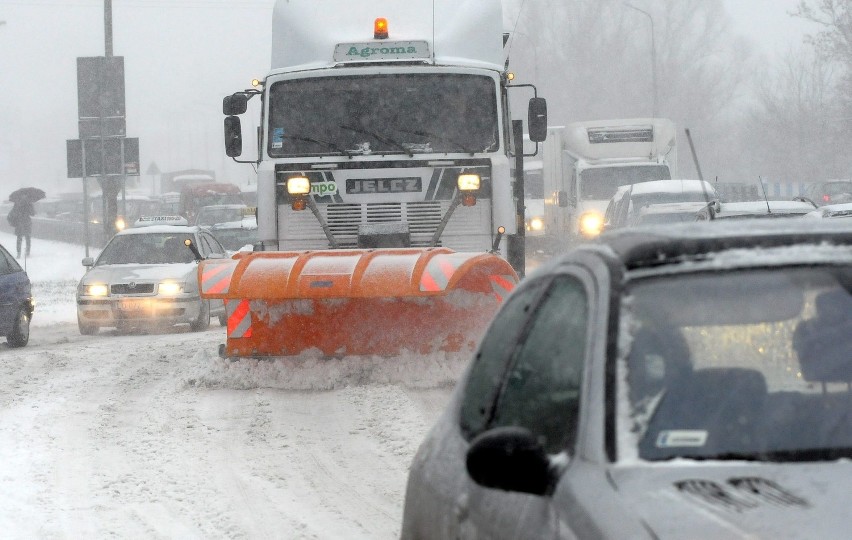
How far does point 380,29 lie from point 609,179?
16576 mm

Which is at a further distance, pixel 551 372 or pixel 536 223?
pixel 536 223

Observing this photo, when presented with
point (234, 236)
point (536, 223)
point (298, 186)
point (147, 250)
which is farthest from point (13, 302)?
point (536, 223)

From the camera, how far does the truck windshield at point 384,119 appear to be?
1313 centimetres

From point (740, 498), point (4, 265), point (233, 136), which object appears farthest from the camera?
point (4, 265)

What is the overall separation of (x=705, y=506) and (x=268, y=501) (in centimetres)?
481

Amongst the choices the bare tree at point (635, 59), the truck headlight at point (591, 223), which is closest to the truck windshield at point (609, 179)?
the truck headlight at point (591, 223)

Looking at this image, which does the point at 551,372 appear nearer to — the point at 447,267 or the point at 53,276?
the point at 447,267

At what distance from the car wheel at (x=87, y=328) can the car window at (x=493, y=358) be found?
1606 cm

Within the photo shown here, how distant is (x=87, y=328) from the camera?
1941 cm

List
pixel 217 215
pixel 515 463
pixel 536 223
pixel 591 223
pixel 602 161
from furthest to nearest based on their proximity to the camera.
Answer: pixel 217 215, pixel 536 223, pixel 602 161, pixel 591 223, pixel 515 463

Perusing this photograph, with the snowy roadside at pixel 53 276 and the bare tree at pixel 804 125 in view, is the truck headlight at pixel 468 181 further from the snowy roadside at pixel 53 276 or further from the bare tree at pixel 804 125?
the bare tree at pixel 804 125

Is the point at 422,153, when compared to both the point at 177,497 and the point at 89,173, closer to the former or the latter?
the point at 177,497

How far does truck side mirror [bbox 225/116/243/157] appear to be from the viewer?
13664 mm

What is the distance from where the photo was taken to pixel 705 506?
8.92 ft
